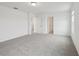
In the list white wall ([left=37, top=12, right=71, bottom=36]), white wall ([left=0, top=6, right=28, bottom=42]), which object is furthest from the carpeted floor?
white wall ([left=37, top=12, right=71, bottom=36])

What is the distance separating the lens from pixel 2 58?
5.14 ft

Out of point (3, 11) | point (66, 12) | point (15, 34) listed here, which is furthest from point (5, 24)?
point (66, 12)

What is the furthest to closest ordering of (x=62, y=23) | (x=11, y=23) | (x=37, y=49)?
(x=62, y=23), (x=11, y=23), (x=37, y=49)

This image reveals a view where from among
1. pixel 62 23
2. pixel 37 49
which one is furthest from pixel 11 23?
pixel 62 23

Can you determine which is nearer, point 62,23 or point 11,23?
point 11,23

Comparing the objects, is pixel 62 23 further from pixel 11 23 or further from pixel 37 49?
pixel 37 49

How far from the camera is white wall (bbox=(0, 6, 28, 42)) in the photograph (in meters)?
6.29

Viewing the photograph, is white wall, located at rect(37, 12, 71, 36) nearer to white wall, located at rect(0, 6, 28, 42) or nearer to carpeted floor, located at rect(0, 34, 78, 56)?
white wall, located at rect(0, 6, 28, 42)

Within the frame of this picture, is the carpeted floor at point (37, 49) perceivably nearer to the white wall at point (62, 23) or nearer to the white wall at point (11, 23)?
the white wall at point (11, 23)

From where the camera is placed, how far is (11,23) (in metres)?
7.20

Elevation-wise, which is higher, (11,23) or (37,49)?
(11,23)

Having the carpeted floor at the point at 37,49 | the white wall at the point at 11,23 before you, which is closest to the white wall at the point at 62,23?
the white wall at the point at 11,23

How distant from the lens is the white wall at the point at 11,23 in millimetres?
6287

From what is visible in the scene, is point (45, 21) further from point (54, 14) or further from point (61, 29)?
point (61, 29)
